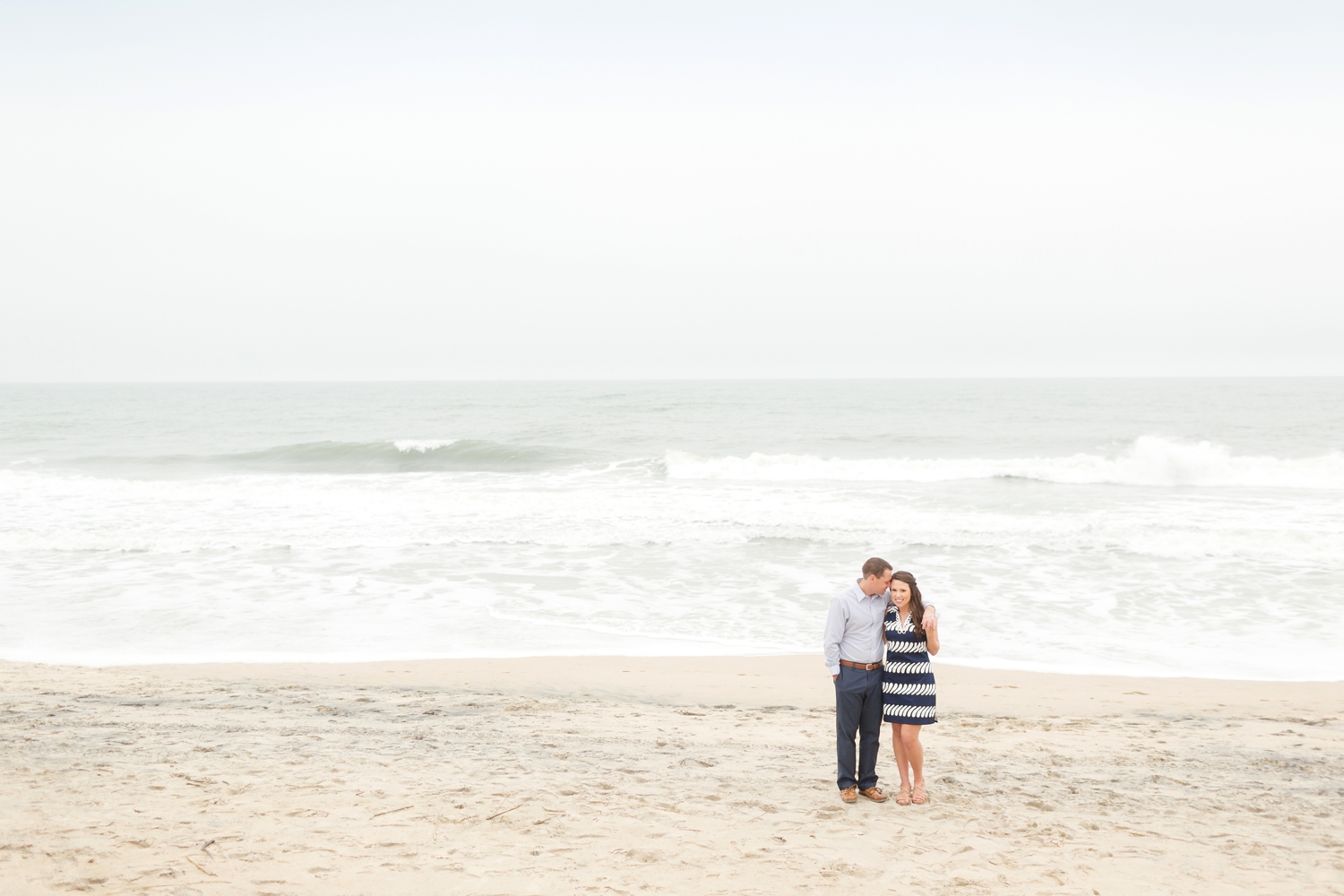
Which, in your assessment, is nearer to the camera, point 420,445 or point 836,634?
point 836,634

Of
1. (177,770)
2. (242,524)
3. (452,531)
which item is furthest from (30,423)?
(177,770)

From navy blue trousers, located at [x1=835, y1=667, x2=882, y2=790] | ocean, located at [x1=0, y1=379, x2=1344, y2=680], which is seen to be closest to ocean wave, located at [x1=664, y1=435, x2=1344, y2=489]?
ocean, located at [x1=0, y1=379, x2=1344, y2=680]

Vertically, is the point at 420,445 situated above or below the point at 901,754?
above

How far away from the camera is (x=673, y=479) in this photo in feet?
82.6

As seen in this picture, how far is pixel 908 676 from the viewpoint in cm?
491

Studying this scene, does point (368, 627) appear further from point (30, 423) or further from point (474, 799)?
point (30, 423)

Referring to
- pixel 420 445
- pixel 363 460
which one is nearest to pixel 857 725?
pixel 363 460

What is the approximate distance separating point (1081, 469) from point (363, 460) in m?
25.1

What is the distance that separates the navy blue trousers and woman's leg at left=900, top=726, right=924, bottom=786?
Result: 0.16 meters

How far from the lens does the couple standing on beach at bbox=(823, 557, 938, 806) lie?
489 cm

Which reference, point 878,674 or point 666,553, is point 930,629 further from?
point 666,553

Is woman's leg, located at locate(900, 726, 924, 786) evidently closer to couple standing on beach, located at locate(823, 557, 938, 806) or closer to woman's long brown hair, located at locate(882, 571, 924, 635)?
couple standing on beach, located at locate(823, 557, 938, 806)

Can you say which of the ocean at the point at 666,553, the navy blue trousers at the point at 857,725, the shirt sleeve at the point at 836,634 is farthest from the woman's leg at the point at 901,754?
the ocean at the point at 666,553

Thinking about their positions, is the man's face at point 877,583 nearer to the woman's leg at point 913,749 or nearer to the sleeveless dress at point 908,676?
the sleeveless dress at point 908,676
